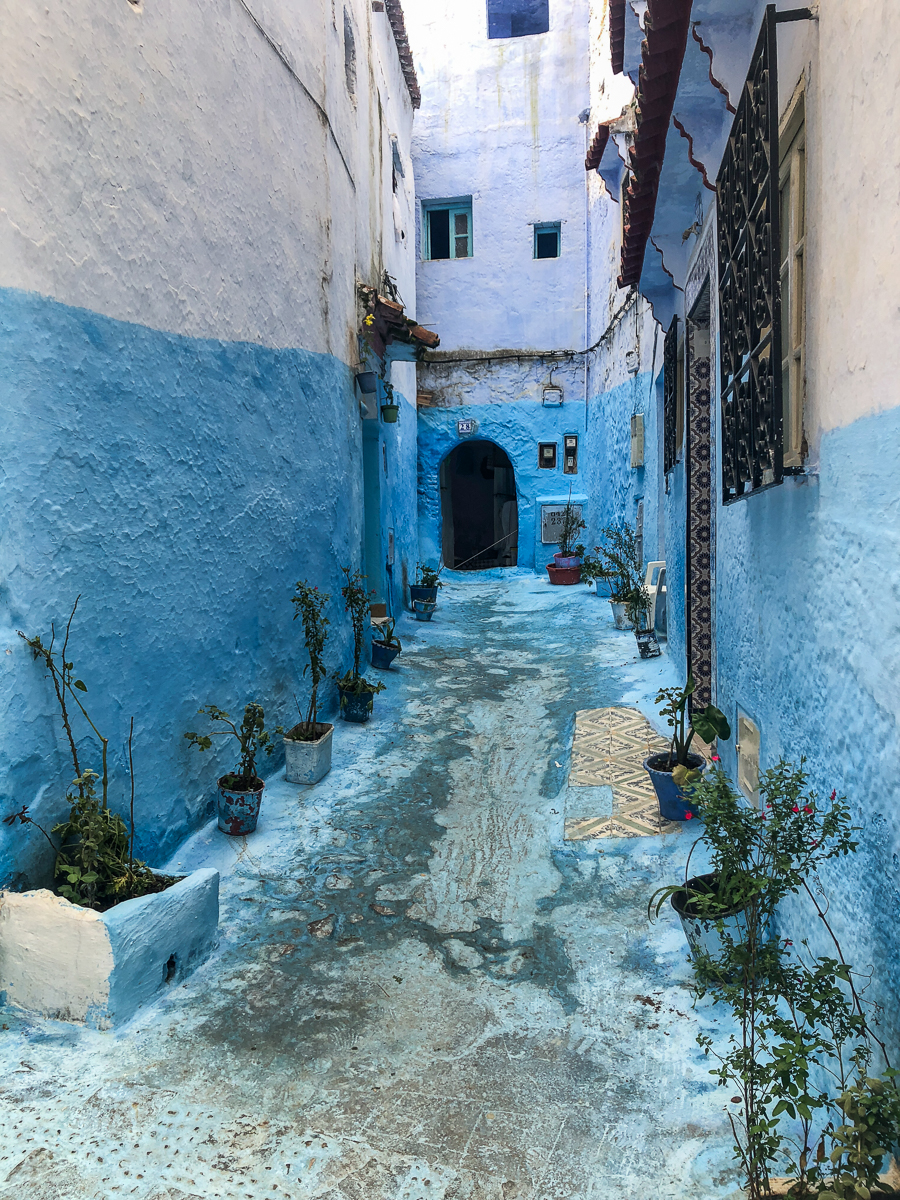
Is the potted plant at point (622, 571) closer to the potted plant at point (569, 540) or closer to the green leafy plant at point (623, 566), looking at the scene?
the green leafy plant at point (623, 566)

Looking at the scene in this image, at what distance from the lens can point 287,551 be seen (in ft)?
19.9

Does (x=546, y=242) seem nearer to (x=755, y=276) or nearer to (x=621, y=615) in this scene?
(x=621, y=615)

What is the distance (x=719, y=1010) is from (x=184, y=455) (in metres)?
3.55

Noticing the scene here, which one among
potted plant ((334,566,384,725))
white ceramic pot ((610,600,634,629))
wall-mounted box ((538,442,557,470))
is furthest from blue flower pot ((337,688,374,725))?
wall-mounted box ((538,442,557,470))

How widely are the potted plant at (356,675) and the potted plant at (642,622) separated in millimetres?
2654

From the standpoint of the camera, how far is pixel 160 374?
4188 millimetres

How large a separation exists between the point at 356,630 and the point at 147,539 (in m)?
3.78

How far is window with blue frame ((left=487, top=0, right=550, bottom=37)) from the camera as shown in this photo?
14641 millimetres

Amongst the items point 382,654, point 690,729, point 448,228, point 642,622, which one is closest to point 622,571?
point 642,622

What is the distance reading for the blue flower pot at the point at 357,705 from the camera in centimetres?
697

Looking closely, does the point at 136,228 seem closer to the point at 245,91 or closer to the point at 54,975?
the point at 245,91

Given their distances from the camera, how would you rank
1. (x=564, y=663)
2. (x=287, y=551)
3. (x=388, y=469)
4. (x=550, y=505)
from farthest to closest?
(x=550, y=505) < (x=388, y=469) < (x=564, y=663) < (x=287, y=551)

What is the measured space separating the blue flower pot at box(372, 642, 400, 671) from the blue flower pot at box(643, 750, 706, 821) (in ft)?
13.6

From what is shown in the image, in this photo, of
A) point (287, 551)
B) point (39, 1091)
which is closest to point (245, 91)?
point (287, 551)
